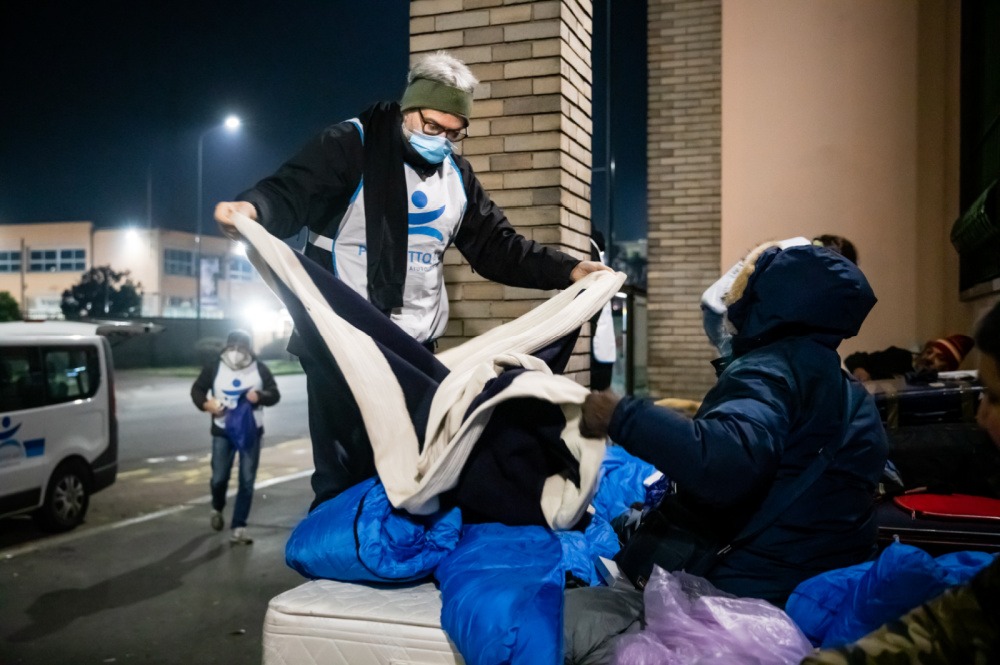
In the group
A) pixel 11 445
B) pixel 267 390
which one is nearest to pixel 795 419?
pixel 267 390

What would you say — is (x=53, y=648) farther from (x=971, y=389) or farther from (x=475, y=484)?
(x=971, y=389)

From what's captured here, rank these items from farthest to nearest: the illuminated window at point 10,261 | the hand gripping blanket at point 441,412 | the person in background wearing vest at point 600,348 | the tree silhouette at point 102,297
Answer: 1. the illuminated window at point 10,261
2. the tree silhouette at point 102,297
3. the person in background wearing vest at point 600,348
4. the hand gripping blanket at point 441,412

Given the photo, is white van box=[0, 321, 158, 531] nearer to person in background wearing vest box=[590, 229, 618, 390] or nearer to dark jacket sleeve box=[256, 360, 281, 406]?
dark jacket sleeve box=[256, 360, 281, 406]

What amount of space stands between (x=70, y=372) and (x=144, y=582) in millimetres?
3055

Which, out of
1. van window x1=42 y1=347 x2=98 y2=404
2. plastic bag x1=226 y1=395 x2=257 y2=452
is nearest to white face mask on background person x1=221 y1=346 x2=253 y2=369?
plastic bag x1=226 y1=395 x2=257 y2=452

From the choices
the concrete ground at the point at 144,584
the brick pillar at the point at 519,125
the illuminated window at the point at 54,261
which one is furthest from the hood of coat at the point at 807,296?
the illuminated window at the point at 54,261

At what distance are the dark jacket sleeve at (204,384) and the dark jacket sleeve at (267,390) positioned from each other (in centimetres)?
43

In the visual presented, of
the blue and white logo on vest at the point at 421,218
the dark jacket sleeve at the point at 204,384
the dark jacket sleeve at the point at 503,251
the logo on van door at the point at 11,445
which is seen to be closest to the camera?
the blue and white logo on vest at the point at 421,218

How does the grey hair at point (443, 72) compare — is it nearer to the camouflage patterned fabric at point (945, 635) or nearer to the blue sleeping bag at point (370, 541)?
the blue sleeping bag at point (370, 541)

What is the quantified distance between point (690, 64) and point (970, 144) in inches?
194

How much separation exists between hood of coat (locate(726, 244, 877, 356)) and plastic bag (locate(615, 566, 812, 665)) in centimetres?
72

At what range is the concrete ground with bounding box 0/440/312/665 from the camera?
4.74 metres

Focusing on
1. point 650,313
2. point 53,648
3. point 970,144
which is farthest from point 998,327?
point 650,313

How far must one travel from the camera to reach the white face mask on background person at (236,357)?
7.59m
